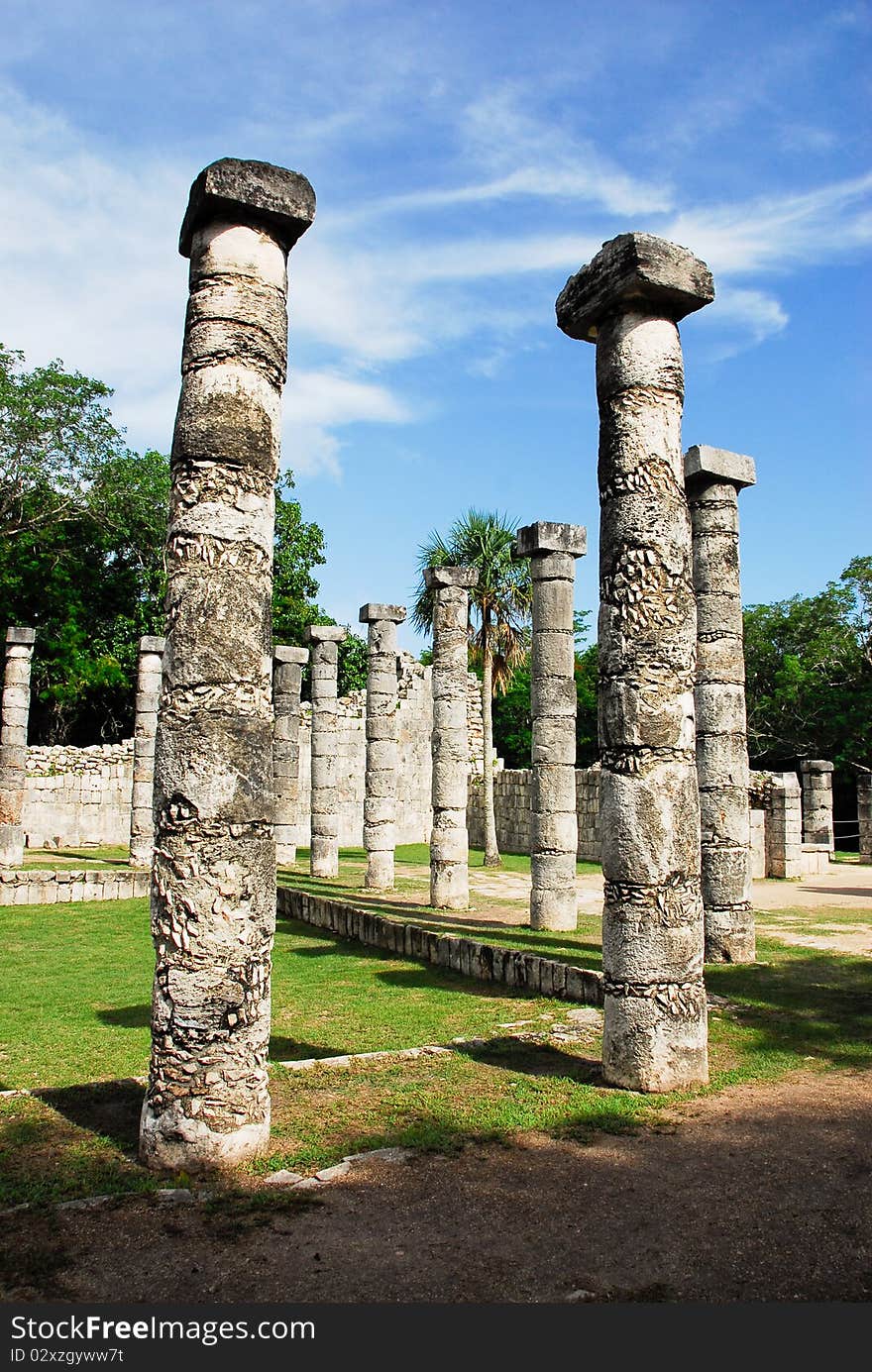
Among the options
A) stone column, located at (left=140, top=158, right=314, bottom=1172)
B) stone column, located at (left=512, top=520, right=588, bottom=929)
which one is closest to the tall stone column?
stone column, located at (left=512, top=520, right=588, bottom=929)

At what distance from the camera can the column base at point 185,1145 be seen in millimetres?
4836

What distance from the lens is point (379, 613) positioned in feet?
61.6

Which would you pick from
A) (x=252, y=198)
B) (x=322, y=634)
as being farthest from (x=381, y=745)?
(x=252, y=198)

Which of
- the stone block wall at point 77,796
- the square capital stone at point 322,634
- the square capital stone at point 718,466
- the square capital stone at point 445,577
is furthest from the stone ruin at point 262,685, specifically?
the stone block wall at point 77,796

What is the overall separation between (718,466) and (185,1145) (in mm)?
8727

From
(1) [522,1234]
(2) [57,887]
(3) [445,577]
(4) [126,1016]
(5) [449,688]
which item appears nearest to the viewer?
(1) [522,1234]

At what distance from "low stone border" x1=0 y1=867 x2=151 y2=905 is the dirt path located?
13.0 metres

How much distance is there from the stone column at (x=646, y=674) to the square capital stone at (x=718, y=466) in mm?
4117

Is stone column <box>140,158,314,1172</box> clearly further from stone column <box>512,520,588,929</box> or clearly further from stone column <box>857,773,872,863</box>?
stone column <box>857,773,872,863</box>

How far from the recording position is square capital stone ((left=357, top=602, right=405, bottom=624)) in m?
18.8

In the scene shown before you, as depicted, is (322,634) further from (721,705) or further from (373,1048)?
(373,1048)

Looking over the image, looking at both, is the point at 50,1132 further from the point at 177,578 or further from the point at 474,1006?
the point at 474,1006

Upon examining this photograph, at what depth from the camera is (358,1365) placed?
10.1 ft

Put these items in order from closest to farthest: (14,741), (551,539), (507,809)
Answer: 1. (551,539)
2. (14,741)
3. (507,809)
